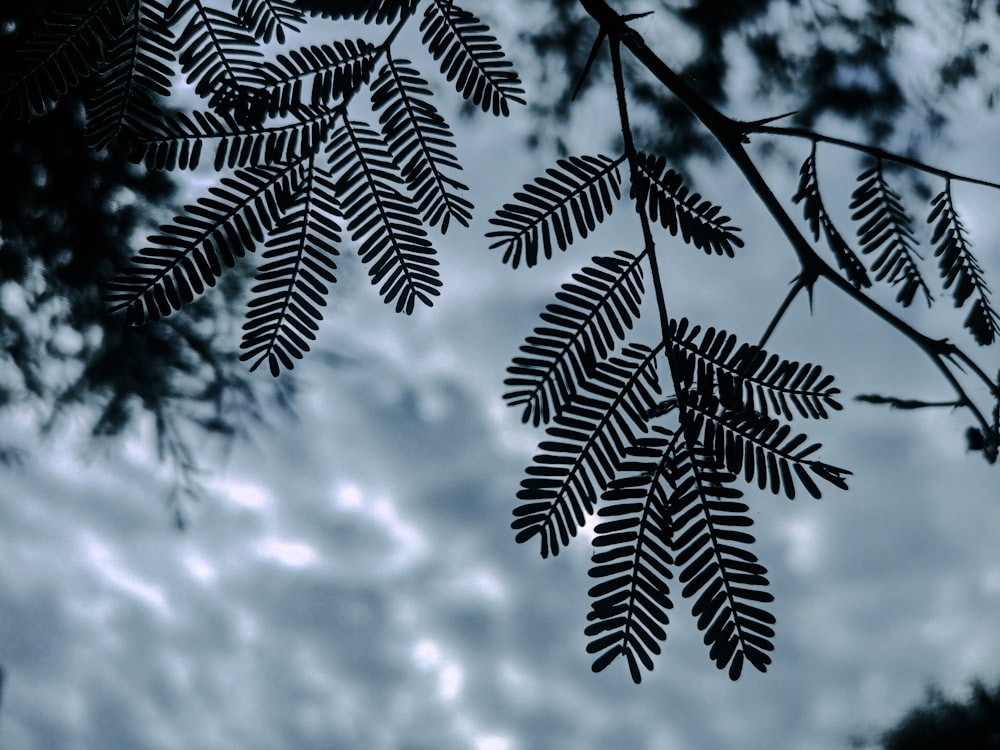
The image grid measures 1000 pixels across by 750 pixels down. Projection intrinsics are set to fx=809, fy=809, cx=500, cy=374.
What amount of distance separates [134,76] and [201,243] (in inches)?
3.9

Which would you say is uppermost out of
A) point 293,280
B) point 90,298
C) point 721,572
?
point 90,298

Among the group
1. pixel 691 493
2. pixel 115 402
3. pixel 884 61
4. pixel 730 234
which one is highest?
pixel 884 61

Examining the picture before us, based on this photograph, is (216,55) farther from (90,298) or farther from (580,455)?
(90,298)

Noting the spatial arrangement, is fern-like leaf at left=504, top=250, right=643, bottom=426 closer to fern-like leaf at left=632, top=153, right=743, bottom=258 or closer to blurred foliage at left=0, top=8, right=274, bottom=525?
fern-like leaf at left=632, top=153, right=743, bottom=258

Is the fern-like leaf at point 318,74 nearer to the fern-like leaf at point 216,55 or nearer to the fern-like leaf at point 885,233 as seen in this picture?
the fern-like leaf at point 216,55

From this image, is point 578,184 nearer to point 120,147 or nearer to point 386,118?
point 386,118

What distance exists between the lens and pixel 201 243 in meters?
0.41

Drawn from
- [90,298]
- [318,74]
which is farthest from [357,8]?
[90,298]

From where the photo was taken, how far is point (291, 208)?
0.43m

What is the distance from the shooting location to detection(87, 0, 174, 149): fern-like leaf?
42cm

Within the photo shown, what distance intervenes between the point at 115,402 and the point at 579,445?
1.56m

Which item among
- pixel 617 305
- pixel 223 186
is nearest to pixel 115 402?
pixel 223 186

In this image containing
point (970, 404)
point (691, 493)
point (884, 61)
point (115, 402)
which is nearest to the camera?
point (691, 493)

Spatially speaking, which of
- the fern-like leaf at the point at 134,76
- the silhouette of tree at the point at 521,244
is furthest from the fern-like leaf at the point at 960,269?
the fern-like leaf at the point at 134,76
